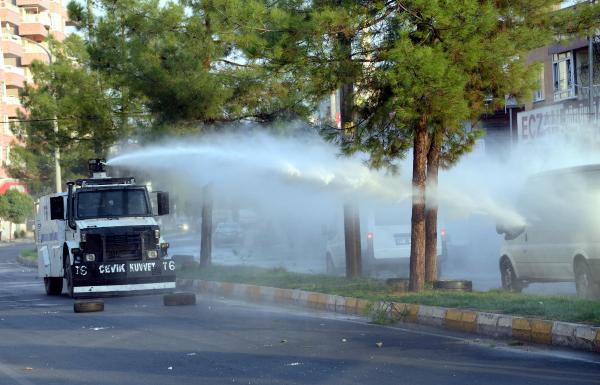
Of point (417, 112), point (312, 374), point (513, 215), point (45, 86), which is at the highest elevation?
point (45, 86)

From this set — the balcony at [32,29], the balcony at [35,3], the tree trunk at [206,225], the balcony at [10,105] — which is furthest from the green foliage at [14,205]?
the tree trunk at [206,225]

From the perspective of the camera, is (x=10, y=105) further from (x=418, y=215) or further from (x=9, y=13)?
(x=418, y=215)

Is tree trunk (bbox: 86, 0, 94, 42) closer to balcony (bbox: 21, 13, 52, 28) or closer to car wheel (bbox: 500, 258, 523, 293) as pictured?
car wheel (bbox: 500, 258, 523, 293)

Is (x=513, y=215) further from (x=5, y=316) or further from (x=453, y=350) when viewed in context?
(x=5, y=316)

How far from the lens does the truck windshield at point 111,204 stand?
19812mm

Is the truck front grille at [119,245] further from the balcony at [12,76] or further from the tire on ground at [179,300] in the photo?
the balcony at [12,76]

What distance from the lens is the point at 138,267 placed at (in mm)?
18875

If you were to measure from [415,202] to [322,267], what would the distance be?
47.1 ft

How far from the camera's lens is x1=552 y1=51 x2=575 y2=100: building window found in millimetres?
36062

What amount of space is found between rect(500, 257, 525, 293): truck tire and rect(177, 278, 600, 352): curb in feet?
11.5

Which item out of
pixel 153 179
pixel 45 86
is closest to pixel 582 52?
pixel 153 179

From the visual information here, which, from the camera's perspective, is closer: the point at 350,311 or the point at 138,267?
the point at 350,311

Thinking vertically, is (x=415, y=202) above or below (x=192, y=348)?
above

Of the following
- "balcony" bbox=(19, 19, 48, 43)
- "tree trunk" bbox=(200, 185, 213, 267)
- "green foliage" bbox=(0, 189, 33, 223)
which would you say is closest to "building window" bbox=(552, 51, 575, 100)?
"tree trunk" bbox=(200, 185, 213, 267)
